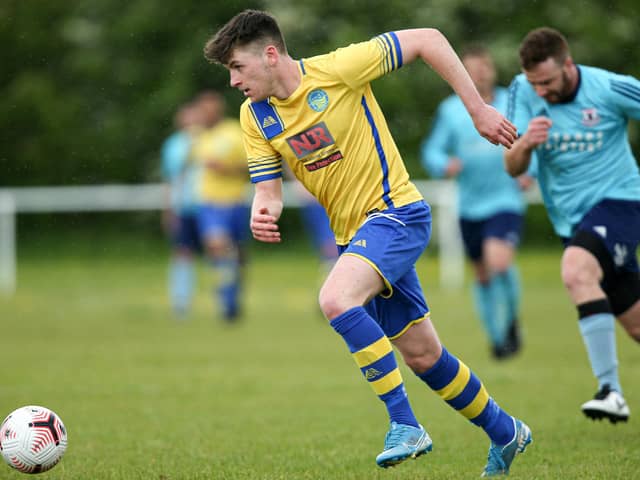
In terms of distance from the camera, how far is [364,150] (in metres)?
5.19

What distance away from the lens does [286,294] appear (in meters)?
18.4

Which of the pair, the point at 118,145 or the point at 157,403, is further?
the point at 118,145

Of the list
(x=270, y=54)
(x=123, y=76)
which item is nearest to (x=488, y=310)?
(x=270, y=54)

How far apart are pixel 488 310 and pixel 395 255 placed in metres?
5.71

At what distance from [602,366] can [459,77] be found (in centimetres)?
213

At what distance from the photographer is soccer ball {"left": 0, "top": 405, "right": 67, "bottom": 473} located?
16.5ft

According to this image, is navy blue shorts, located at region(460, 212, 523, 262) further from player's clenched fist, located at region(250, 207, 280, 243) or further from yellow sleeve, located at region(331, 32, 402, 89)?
player's clenched fist, located at region(250, 207, 280, 243)

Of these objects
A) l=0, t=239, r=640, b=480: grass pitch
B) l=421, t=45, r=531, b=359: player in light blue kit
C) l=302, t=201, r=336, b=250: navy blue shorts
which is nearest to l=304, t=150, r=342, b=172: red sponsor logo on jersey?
l=0, t=239, r=640, b=480: grass pitch

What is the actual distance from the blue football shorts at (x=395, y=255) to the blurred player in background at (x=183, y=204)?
1008 centimetres

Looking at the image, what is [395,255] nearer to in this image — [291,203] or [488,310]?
[488,310]

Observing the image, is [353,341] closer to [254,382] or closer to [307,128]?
[307,128]

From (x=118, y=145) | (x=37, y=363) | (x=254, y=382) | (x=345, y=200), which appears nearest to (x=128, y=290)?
(x=37, y=363)

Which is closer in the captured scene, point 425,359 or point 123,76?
point 425,359

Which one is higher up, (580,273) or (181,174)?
(181,174)
